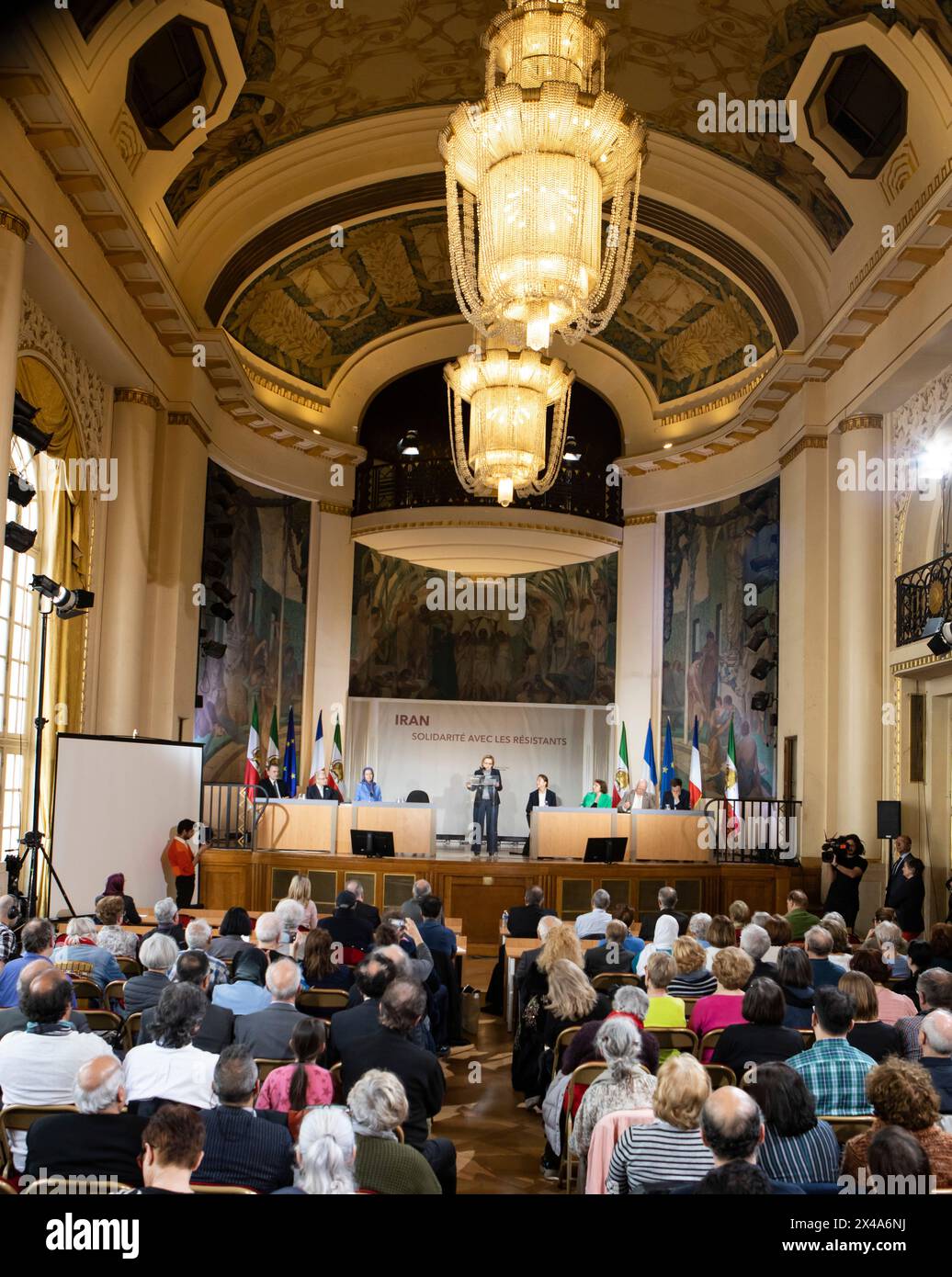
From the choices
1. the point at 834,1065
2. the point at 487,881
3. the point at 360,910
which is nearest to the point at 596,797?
the point at 487,881

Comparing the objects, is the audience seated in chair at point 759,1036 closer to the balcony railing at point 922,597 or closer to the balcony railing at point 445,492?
the balcony railing at point 922,597

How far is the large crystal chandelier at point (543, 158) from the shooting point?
33.5ft

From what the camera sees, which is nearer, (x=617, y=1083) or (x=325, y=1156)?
(x=325, y=1156)

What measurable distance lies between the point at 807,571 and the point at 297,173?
370 inches

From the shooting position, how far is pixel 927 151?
12961 millimetres

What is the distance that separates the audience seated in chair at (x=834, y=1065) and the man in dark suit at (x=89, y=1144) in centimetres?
269

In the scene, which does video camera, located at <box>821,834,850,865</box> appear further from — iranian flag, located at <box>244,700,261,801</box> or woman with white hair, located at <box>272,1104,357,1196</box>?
woman with white hair, located at <box>272,1104,357,1196</box>

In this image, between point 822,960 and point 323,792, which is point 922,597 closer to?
point 822,960

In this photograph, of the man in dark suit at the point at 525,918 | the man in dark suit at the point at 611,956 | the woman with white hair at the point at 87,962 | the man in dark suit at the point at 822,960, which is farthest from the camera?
the man in dark suit at the point at 525,918

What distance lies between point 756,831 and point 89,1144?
1400 centimetres

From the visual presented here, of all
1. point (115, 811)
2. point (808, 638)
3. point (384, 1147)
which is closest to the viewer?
point (384, 1147)

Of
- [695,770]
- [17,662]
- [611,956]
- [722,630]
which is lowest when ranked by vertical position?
[611,956]

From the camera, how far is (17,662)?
12.7 metres

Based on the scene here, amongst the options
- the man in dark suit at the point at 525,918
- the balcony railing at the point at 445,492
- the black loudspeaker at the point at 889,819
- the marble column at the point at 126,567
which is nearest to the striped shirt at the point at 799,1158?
the man in dark suit at the point at 525,918
